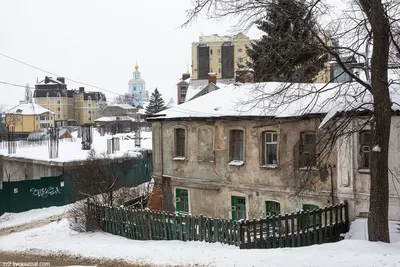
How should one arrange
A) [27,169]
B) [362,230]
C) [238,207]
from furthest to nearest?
[27,169] → [238,207] → [362,230]

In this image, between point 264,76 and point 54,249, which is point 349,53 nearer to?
point 264,76

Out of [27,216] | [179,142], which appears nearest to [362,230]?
[179,142]

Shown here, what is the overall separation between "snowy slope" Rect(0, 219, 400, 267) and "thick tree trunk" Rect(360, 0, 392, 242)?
117 centimetres

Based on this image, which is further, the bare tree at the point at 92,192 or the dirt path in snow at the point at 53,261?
the bare tree at the point at 92,192

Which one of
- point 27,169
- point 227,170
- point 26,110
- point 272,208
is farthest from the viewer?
point 26,110

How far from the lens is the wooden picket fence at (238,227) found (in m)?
12.9

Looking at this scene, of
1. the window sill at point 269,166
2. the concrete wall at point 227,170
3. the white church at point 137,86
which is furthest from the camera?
the white church at point 137,86

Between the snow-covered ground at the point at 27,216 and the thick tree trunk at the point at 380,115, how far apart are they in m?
18.0

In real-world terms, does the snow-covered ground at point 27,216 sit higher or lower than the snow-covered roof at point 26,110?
lower

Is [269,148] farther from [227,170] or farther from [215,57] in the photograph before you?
[215,57]

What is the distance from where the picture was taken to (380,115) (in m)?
11.0

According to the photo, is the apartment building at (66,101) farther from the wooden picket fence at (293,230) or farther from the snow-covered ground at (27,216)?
the wooden picket fence at (293,230)

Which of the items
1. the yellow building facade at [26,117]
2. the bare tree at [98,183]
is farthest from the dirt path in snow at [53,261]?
the yellow building facade at [26,117]

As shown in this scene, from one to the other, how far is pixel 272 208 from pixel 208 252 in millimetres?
6874
